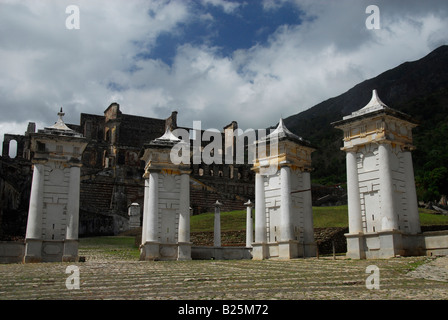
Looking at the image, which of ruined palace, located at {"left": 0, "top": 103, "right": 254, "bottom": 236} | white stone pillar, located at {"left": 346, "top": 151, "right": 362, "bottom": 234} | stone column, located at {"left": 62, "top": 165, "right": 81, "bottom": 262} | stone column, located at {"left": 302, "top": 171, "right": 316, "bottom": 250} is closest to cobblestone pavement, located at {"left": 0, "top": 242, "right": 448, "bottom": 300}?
white stone pillar, located at {"left": 346, "top": 151, "right": 362, "bottom": 234}

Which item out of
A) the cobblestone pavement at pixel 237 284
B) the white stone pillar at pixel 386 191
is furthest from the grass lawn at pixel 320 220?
the cobblestone pavement at pixel 237 284

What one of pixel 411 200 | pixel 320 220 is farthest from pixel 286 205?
pixel 320 220

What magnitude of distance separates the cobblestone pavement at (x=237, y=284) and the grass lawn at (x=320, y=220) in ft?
52.5

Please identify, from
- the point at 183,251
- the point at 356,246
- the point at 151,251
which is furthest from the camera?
the point at 183,251

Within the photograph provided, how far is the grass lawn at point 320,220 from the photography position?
31.2 m

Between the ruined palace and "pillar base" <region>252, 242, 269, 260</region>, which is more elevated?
the ruined palace

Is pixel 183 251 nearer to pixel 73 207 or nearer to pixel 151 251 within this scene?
pixel 151 251

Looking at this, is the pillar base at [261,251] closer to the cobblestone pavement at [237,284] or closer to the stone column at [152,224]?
the stone column at [152,224]

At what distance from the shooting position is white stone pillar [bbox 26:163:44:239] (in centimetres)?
2023

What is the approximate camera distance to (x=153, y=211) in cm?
2183

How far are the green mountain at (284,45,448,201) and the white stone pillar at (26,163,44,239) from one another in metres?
29.4

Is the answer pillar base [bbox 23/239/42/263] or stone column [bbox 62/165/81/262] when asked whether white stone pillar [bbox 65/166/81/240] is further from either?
pillar base [bbox 23/239/42/263]

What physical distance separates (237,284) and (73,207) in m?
11.0
